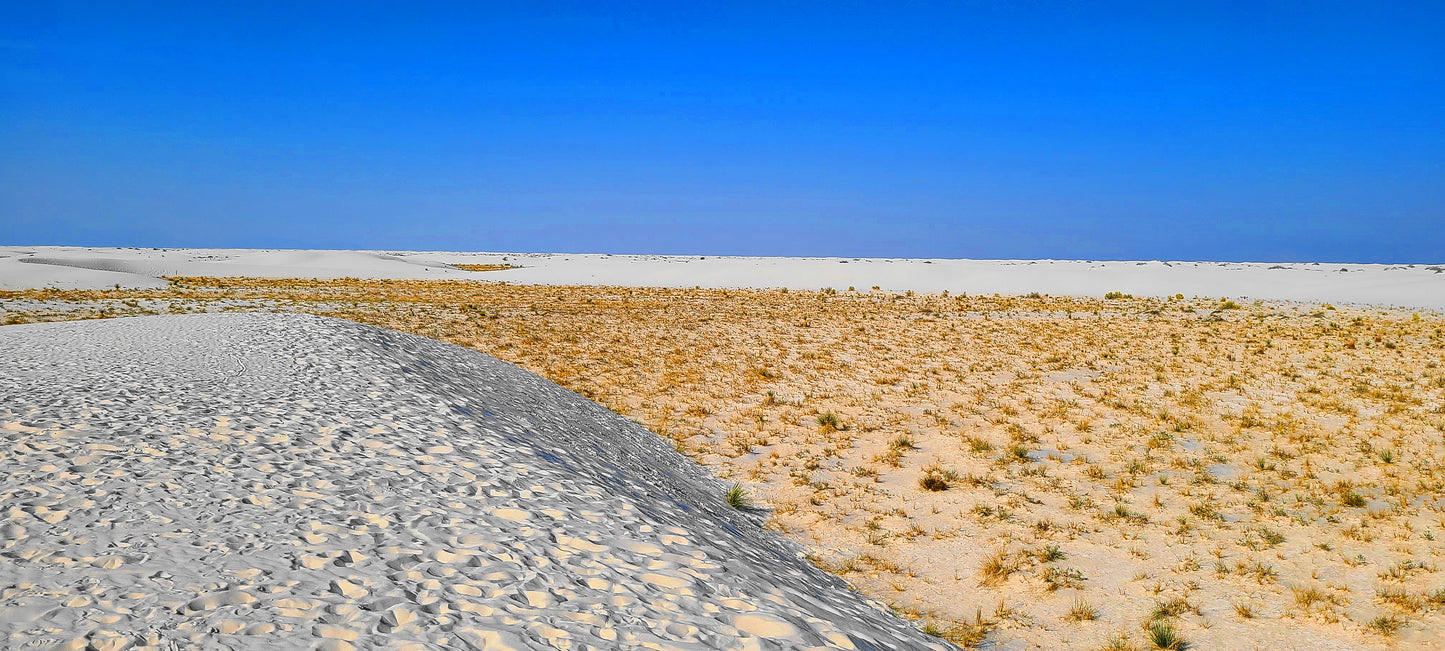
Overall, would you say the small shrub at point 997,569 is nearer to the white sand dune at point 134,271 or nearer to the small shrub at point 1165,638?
the small shrub at point 1165,638

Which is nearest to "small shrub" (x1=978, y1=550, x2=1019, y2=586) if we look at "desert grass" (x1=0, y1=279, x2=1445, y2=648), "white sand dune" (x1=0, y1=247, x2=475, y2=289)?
"desert grass" (x1=0, y1=279, x2=1445, y2=648)

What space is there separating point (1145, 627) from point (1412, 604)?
224 cm

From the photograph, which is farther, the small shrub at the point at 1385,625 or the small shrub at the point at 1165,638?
the small shrub at the point at 1385,625

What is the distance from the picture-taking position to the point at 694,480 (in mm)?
A: 9391

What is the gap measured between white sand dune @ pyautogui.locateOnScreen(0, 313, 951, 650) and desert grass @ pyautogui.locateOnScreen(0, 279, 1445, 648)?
1.39 m

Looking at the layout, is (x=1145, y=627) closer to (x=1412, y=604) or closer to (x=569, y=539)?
(x=1412, y=604)

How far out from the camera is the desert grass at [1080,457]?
6207 mm

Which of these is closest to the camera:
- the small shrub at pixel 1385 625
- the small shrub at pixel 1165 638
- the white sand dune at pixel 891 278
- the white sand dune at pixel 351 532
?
the white sand dune at pixel 351 532

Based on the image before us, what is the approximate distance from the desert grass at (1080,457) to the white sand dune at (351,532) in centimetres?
139

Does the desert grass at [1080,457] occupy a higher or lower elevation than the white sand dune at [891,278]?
lower

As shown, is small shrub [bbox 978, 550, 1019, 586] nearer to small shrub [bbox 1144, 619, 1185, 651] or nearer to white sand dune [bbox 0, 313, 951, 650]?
small shrub [bbox 1144, 619, 1185, 651]

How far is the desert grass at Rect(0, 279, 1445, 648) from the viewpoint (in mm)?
6207

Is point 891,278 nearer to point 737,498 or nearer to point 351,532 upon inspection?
point 737,498

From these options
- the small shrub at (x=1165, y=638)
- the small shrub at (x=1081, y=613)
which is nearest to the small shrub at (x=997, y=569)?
the small shrub at (x=1081, y=613)
